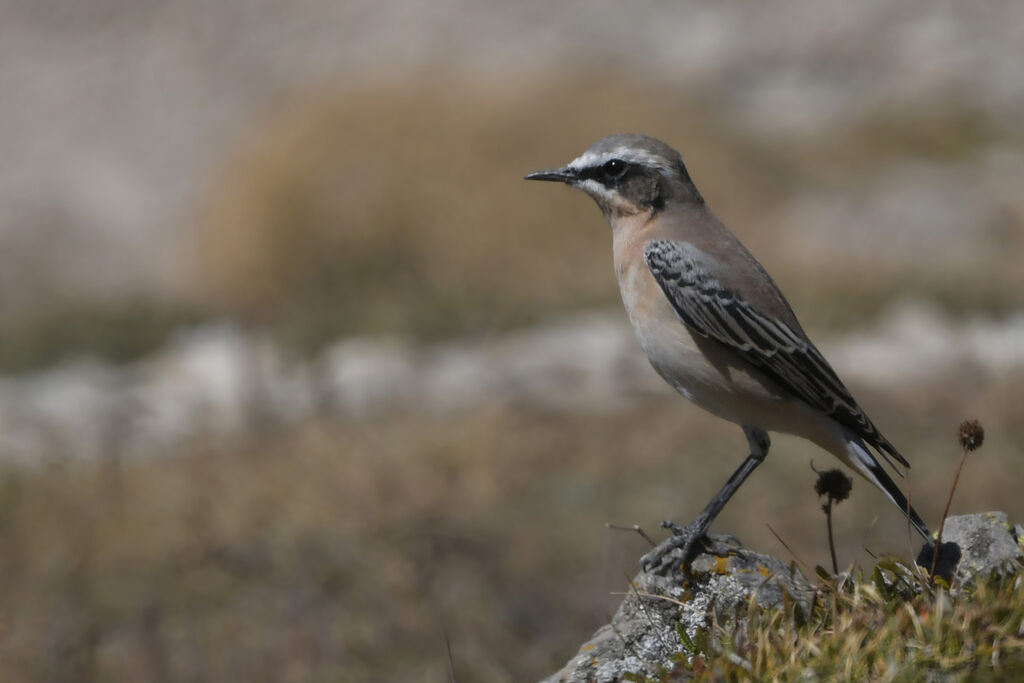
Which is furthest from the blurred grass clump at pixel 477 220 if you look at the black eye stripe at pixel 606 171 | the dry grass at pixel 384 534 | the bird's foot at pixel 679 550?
the bird's foot at pixel 679 550

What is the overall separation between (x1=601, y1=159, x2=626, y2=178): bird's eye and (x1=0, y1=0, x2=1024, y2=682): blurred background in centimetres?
218

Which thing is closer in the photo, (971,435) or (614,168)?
(971,435)

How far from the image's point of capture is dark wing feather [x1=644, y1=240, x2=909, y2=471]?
5.89m

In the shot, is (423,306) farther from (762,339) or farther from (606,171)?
(762,339)

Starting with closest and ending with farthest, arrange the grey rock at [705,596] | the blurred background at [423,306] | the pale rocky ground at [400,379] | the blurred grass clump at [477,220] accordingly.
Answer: the grey rock at [705,596] < the blurred background at [423,306] < the pale rocky ground at [400,379] < the blurred grass clump at [477,220]

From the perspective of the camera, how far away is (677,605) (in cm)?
536

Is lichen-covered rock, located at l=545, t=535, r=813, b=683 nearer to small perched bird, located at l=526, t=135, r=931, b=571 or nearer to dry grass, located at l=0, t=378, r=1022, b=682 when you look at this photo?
small perched bird, located at l=526, t=135, r=931, b=571

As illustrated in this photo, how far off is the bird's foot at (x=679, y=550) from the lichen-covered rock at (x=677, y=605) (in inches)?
1.5

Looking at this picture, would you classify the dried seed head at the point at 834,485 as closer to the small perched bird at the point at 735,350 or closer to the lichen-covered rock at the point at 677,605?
the lichen-covered rock at the point at 677,605

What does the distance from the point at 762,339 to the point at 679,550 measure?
112 centimetres

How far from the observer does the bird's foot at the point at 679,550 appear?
17.9 feet

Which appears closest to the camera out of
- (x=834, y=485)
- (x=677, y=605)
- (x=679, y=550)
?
(x=834, y=485)

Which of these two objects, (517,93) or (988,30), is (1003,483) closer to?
(517,93)

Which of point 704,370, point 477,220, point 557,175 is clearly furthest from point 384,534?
point 477,220
